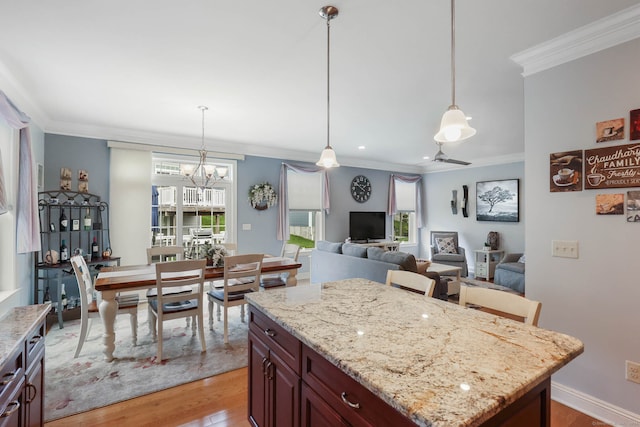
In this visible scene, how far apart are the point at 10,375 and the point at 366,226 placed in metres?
6.41

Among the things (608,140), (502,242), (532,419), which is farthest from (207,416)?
(502,242)

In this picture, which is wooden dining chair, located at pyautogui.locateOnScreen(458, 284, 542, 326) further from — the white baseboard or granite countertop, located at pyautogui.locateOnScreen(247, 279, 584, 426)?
the white baseboard

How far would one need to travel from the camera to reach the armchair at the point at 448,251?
21.1 feet

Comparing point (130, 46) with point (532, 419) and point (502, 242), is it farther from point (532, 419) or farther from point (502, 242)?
point (502, 242)

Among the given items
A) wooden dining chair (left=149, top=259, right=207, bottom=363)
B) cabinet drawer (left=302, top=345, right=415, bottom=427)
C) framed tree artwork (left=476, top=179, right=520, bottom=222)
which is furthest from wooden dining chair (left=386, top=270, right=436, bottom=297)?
framed tree artwork (left=476, top=179, right=520, bottom=222)

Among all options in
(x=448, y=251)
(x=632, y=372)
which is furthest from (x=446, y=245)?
(x=632, y=372)

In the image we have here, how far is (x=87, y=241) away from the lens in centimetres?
433

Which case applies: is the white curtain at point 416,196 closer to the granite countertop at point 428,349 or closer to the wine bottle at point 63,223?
the granite countertop at point 428,349

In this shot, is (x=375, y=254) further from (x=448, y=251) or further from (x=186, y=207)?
(x=448, y=251)

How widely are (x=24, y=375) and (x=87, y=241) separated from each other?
3.57 m

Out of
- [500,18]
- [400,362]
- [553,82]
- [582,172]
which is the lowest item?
[400,362]

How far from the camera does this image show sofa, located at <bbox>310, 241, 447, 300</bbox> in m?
3.58

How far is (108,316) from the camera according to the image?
278 centimetres

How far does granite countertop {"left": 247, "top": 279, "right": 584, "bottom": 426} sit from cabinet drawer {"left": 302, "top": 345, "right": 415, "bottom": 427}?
62 millimetres
